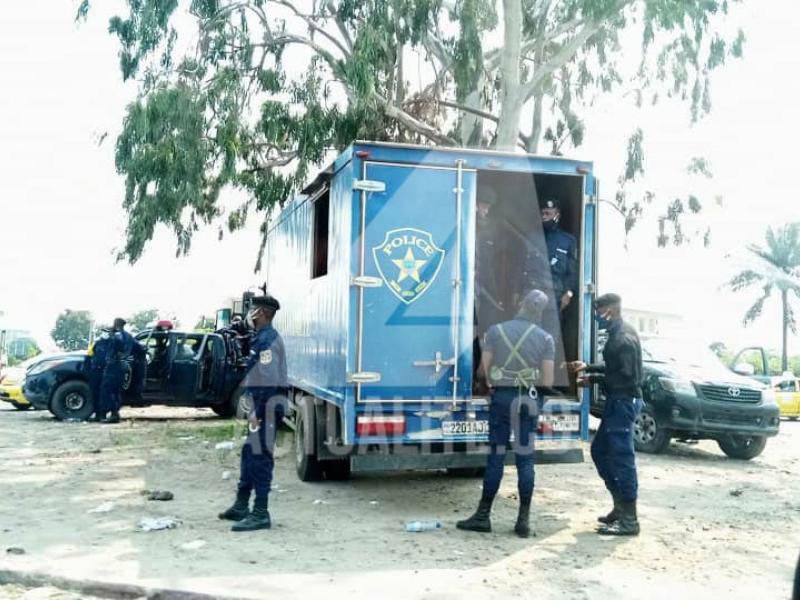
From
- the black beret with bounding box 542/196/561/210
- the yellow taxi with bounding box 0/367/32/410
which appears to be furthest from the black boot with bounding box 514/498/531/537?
the yellow taxi with bounding box 0/367/32/410

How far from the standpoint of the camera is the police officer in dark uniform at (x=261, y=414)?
6402mm

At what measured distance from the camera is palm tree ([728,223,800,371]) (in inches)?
1623

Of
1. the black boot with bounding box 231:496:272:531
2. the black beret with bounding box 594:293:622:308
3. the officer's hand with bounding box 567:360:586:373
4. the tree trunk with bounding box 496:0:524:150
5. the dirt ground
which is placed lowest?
the dirt ground

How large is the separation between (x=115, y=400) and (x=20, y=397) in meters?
2.98

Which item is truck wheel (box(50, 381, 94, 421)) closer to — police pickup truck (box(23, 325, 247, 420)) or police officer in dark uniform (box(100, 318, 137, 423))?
police pickup truck (box(23, 325, 247, 420))

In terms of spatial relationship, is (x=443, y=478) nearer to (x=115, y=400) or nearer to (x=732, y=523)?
(x=732, y=523)

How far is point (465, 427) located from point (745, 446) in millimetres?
6498

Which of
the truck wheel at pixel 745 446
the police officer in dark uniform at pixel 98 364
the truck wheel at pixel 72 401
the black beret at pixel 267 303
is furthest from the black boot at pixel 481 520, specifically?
the truck wheel at pixel 72 401

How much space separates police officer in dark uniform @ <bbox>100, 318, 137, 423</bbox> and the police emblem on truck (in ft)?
26.3

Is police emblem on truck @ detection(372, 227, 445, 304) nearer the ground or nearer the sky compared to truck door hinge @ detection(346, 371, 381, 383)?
nearer the sky

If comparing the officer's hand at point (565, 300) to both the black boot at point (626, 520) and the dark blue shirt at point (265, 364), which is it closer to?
the black boot at point (626, 520)

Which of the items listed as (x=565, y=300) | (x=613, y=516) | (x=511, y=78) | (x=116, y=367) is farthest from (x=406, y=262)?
(x=511, y=78)

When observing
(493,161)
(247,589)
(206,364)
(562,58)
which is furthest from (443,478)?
(562,58)

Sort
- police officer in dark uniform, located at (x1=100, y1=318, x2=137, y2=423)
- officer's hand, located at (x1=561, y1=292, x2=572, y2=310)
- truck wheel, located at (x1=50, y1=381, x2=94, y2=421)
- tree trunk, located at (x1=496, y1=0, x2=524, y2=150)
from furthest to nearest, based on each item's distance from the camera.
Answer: tree trunk, located at (x1=496, y1=0, x2=524, y2=150)
truck wheel, located at (x1=50, y1=381, x2=94, y2=421)
police officer in dark uniform, located at (x1=100, y1=318, x2=137, y2=423)
officer's hand, located at (x1=561, y1=292, x2=572, y2=310)
